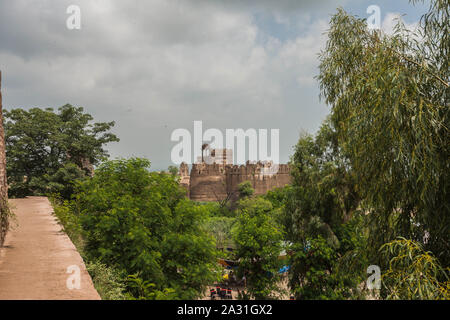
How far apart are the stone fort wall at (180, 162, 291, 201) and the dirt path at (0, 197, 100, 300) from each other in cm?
3807

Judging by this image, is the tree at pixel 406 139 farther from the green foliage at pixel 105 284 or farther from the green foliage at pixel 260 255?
the green foliage at pixel 260 255

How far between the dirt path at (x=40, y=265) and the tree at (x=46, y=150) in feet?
27.1

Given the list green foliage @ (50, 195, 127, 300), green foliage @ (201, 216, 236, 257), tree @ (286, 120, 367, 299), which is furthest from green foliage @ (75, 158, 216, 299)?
green foliage @ (201, 216, 236, 257)

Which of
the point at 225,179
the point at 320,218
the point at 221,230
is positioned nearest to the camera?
the point at 320,218

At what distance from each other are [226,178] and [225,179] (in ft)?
0.76

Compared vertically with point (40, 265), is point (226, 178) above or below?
above

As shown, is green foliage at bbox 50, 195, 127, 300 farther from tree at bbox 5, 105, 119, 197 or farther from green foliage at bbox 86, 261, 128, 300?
tree at bbox 5, 105, 119, 197

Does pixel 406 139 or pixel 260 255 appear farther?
pixel 260 255

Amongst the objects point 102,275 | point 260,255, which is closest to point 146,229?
point 102,275

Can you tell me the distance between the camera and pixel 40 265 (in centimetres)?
553

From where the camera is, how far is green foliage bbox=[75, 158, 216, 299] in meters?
7.51

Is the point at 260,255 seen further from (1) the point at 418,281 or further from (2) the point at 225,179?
(2) the point at 225,179
